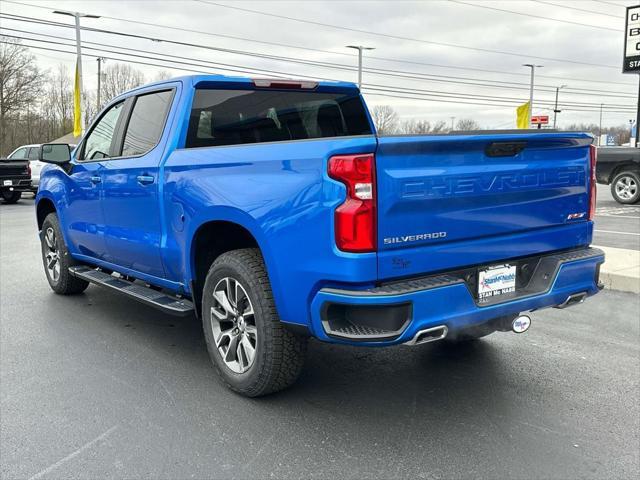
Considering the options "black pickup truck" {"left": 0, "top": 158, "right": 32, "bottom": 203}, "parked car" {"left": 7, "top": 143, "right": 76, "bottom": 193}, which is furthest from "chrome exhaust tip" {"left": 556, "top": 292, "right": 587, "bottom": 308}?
"parked car" {"left": 7, "top": 143, "right": 76, "bottom": 193}

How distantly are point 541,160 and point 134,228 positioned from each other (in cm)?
302

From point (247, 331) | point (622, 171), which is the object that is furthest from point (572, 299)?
point (622, 171)

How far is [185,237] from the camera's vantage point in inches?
154

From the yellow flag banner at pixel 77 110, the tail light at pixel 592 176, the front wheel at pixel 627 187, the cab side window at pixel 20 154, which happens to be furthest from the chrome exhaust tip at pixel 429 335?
the yellow flag banner at pixel 77 110

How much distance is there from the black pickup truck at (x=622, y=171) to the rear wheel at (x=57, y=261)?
13676 mm

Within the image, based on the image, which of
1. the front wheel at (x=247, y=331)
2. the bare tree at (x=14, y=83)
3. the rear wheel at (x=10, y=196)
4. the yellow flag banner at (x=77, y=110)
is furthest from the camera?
the bare tree at (x=14, y=83)

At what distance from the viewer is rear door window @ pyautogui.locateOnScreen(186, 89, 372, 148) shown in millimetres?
4332

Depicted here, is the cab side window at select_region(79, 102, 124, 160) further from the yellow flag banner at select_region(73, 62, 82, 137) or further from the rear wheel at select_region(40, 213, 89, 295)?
A: the yellow flag banner at select_region(73, 62, 82, 137)

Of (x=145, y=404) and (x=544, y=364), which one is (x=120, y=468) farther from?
(x=544, y=364)

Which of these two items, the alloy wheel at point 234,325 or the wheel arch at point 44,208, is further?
the wheel arch at point 44,208

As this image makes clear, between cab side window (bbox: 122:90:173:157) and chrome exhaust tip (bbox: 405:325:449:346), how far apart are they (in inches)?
101

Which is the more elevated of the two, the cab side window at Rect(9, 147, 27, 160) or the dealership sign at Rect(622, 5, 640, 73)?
the dealership sign at Rect(622, 5, 640, 73)

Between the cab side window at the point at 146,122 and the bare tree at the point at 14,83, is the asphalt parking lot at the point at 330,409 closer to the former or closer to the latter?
the cab side window at the point at 146,122

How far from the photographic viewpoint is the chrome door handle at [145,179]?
4.25 m
